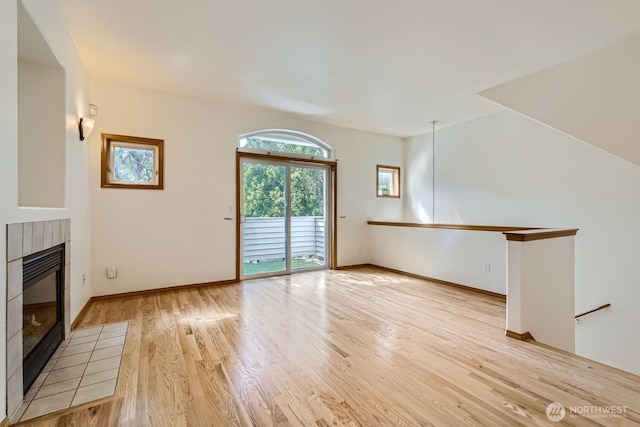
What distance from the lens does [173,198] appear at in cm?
390

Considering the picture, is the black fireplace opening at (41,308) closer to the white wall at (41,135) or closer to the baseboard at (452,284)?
the white wall at (41,135)

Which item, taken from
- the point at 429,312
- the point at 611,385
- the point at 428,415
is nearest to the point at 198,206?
the point at 429,312

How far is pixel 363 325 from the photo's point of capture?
9.04 feet

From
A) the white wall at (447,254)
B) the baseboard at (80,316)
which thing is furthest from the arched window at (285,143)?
the baseboard at (80,316)

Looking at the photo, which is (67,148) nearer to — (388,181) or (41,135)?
(41,135)

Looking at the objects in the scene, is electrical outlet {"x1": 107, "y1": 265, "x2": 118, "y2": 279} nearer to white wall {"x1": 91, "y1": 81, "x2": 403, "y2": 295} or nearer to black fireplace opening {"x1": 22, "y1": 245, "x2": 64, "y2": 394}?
white wall {"x1": 91, "y1": 81, "x2": 403, "y2": 295}

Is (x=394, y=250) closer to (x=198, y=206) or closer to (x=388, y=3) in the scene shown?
(x=198, y=206)

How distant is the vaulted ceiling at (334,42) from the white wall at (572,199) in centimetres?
127

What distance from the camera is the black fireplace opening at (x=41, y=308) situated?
175cm

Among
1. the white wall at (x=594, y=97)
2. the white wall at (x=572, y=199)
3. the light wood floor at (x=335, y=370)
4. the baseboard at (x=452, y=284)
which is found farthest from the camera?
the baseboard at (x=452, y=284)

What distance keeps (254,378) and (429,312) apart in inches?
81.5

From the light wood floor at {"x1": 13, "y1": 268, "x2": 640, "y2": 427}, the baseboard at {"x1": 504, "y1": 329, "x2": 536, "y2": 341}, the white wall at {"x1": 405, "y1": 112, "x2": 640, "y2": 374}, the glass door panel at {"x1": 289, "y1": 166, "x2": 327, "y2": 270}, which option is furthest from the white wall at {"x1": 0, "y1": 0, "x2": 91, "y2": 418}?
the white wall at {"x1": 405, "y1": 112, "x2": 640, "y2": 374}

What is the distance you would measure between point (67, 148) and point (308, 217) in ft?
11.2

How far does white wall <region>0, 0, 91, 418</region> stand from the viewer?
143 centimetres
